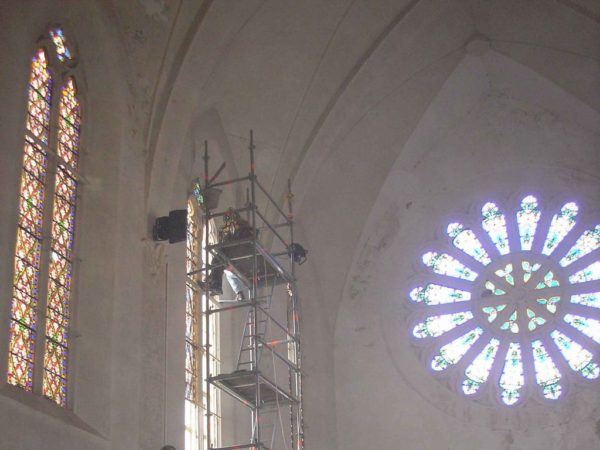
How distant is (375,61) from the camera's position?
1576 centimetres

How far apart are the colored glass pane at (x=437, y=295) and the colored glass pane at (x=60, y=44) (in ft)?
23.4

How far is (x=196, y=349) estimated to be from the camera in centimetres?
1355

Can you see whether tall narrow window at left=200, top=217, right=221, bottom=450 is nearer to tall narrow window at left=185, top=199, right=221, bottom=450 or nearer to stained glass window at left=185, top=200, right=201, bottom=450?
tall narrow window at left=185, top=199, right=221, bottom=450

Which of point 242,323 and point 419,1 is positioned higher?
point 419,1

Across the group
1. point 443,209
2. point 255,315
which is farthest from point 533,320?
point 255,315

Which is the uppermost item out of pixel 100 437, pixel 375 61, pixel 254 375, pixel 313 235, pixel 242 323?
pixel 375 61

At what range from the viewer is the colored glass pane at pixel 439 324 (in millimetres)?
16469

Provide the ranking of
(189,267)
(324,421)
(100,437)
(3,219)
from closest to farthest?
(3,219)
(100,437)
(189,267)
(324,421)

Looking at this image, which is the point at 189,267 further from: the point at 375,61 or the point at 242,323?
the point at 375,61

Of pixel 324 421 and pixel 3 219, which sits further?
pixel 324 421

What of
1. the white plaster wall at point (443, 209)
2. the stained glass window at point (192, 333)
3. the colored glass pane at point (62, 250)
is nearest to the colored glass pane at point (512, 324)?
the white plaster wall at point (443, 209)

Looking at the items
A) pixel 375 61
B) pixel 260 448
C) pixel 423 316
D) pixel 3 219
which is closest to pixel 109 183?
pixel 3 219

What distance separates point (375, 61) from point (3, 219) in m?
7.62

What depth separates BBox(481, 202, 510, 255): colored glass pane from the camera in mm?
16797
